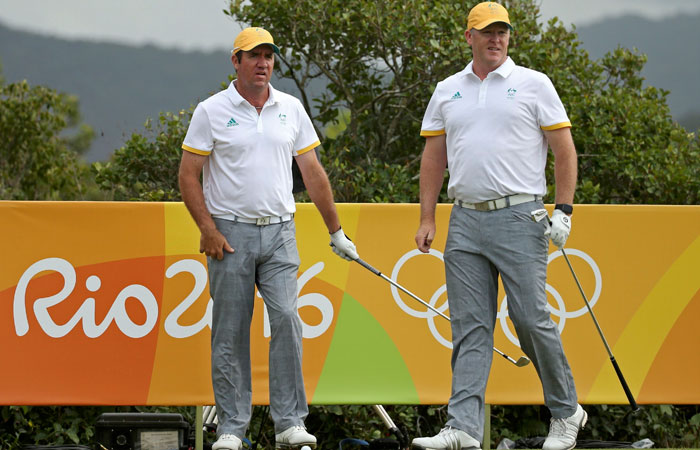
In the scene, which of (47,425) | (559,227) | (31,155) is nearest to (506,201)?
(559,227)

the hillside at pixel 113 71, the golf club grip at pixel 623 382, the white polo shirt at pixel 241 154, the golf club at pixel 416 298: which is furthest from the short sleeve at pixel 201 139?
the hillside at pixel 113 71

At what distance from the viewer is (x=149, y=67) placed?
148ft

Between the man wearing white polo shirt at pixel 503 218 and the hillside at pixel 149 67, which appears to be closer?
the man wearing white polo shirt at pixel 503 218

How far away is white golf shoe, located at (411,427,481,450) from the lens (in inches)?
192

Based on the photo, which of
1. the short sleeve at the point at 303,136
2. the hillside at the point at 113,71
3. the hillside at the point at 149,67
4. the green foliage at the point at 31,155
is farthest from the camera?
the hillside at the point at 113,71

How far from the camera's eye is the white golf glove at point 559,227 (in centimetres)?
510

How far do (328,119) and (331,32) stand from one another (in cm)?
100

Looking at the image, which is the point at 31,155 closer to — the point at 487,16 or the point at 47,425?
the point at 47,425

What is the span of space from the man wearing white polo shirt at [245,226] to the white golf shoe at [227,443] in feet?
0.18

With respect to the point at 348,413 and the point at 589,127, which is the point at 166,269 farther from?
the point at 589,127

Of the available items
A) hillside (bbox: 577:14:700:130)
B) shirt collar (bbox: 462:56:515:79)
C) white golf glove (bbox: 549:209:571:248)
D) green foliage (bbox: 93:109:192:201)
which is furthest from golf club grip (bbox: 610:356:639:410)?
hillside (bbox: 577:14:700:130)

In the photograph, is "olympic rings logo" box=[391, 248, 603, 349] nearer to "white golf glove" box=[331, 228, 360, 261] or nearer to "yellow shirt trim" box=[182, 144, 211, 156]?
"white golf glove" box=[331, 228, 360, 261]

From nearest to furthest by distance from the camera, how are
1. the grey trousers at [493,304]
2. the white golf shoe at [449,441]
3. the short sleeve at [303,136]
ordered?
the white golf shoe at [449,441]
the grey trousers at [493,304]
the short sleeve at [303,136]

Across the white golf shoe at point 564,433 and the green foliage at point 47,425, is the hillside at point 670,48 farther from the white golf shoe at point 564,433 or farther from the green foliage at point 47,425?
the white golf shoe at point 564,433
